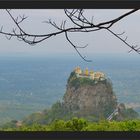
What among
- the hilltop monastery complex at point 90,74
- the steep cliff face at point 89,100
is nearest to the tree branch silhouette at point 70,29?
the hilltop monastery complex at point 90,74

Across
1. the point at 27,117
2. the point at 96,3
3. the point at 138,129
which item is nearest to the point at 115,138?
the point at 138,129

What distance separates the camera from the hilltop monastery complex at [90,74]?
13.0ft

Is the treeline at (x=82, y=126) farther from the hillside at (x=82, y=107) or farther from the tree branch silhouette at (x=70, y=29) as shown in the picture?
the tree branch silhouette at (x=70, y=29)

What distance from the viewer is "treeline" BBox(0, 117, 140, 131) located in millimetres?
3967

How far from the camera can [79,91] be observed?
13.1ft

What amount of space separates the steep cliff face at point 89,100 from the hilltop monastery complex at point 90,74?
0.08ft

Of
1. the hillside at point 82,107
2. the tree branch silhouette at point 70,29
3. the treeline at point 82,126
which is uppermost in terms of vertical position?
the tree branch silhouette at point 70,29

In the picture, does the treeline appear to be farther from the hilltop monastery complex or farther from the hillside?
the hilltop monastery complex

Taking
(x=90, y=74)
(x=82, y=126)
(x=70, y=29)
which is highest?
(x=70, y=29)

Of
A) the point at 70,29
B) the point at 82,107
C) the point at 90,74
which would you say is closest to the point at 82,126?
the point at 82,107

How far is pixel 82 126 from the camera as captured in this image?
3.96 m

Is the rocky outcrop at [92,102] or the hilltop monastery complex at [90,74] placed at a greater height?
the hilltop monastery complex at [90,74]

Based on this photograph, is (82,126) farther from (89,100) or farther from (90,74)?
(90,74)

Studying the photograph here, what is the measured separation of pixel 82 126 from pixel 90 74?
Answer: 0.92 ft
